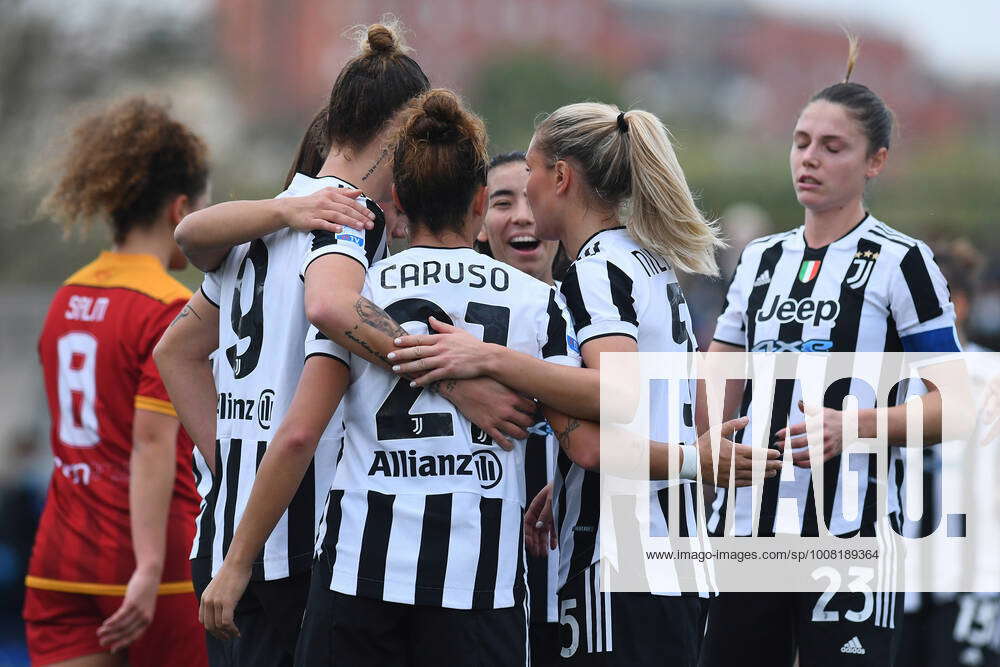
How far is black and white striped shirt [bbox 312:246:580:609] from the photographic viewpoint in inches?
114

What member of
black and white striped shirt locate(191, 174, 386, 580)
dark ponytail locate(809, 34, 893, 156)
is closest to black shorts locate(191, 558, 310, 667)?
black and white striped shirt locate(191, 174, 386, 580)

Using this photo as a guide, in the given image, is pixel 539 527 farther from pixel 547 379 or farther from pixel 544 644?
pixel 547 379

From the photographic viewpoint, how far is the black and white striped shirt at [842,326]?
3.92m

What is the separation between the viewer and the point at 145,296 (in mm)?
4410

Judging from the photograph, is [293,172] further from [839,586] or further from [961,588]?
[961,588]

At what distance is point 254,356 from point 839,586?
209 cm

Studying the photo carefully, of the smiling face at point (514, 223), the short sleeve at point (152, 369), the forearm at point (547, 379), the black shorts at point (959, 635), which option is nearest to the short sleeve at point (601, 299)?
the forearm at point (547, 379)

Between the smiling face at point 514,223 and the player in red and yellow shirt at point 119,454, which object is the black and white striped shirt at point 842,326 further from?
the player in red and yellow shirt at point 119,454

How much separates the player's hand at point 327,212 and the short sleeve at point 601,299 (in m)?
0.60

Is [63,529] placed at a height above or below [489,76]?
below

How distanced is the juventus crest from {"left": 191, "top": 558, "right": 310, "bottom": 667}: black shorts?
2103mm

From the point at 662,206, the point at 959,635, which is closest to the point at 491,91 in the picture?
the point at 959,635

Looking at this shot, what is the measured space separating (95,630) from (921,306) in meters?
3.22

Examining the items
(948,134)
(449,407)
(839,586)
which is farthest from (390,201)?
(948,134)
